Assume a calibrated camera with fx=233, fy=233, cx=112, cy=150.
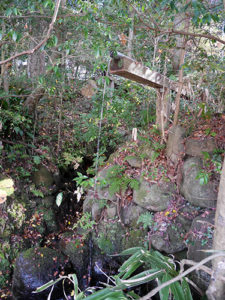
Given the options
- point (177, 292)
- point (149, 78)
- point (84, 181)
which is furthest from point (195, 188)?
point (177, 292)

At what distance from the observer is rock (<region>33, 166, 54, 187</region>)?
5.51 m

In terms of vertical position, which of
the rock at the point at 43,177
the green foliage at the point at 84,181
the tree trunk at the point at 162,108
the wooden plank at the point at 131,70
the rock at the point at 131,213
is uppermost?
the wooden plank at the point at 131,70

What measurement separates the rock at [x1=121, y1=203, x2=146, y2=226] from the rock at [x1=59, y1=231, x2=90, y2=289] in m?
0.95

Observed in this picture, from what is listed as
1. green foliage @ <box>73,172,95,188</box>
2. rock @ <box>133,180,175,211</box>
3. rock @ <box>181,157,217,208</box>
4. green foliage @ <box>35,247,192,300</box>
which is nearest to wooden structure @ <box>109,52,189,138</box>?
rock @ <box>181,157,217,208</box>

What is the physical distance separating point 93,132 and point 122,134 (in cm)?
104

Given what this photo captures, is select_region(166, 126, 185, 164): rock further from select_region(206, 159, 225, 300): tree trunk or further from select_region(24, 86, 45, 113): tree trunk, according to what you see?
select_region(24, 86, 45, 113): tree trunk

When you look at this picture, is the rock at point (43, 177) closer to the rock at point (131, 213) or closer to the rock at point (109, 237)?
the rock at point (109, 237)

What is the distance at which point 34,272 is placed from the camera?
13.8 ft

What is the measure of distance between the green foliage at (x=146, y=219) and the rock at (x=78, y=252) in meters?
1.33

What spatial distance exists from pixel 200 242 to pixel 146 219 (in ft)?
3.28

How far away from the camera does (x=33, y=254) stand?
432 centimetres

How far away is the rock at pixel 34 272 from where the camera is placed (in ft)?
13.4

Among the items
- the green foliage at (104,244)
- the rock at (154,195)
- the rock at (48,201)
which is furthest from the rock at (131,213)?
the rock at (48,201)

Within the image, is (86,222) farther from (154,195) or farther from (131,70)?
(131,70)
